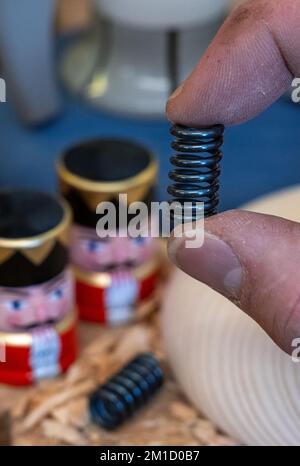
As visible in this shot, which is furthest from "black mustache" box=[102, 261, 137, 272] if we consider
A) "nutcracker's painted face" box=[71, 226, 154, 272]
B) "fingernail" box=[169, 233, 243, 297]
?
"fingernail" box=[169, 233, 243, 297]

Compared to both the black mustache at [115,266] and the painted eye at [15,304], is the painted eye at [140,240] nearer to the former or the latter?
the black mustache at [115,266]

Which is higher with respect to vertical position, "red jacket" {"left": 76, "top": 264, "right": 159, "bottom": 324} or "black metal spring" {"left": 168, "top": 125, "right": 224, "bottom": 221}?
"black metal spring" {"left": 168, "top": 125, "right": 224, "bottom": 221}

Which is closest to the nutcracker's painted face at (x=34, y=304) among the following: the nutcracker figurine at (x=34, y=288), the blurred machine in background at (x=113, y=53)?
the nutcracker figurine at (x=34, y=288)

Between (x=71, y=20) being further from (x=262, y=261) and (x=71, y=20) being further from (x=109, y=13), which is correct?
(x=262, y=261)

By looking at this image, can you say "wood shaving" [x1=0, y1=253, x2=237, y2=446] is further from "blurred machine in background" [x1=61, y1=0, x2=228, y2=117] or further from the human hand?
"blurred machine in background" [x1=61, y1=0, x2=228, y2=117]
